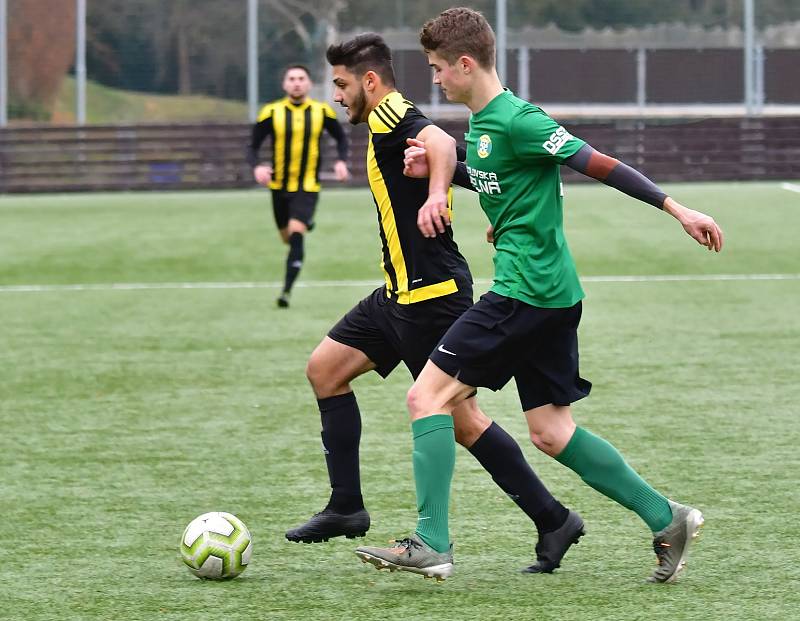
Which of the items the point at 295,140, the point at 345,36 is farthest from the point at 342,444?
the point at 345,36

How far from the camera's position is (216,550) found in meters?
4.93

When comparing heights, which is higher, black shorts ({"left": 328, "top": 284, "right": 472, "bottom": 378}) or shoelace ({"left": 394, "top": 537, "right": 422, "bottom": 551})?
black shorts ({"left": 328, "top": 284, "right": 472, "bottom": 378})

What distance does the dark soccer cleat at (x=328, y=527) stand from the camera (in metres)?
5.37

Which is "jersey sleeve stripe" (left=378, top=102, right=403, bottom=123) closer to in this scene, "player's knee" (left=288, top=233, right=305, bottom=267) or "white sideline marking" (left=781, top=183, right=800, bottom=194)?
"player's knee" (left=288, top=233, right=305, bottom=267)

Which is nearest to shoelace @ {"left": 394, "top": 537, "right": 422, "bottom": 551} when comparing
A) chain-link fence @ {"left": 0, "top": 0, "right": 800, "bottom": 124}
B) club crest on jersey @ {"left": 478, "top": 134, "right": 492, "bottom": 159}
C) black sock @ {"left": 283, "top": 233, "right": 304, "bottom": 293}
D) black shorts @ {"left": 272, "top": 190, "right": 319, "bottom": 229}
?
club crest on jersey @ {"left": 478, "top": 134, "right": 492, "bottom": 159}

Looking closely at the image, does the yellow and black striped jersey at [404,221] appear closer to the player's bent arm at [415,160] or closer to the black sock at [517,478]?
the player's bent arm at [415,160]

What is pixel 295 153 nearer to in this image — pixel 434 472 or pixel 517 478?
pixel 517 478

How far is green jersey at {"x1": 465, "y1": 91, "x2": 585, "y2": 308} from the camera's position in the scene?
474cm

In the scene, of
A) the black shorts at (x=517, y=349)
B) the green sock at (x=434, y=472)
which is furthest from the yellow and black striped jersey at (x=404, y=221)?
the green sock at (x=434, y=472)

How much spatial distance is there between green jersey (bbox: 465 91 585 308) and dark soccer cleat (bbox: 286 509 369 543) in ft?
3.69

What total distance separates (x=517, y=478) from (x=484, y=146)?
1.16 metres

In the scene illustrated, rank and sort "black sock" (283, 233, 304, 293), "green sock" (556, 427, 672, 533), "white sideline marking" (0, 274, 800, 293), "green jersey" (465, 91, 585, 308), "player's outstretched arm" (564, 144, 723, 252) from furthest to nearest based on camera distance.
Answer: "white sideline marking" (0, 274, 800, 293) < "black sock" (283, 233, 304, 293) < "green sock" (556, 427, 672, 533) < "green jersey" (465, 91, 585, 308) < "player's outstretched arm" (564, 144, 723, 252)

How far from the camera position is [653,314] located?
12055 mm

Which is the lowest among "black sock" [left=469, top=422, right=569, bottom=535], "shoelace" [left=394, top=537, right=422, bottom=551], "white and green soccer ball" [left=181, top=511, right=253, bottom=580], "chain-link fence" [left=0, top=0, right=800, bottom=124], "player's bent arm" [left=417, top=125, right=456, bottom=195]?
"white and green soccer ball" [left=181, top=511, right=253, bottom=580]
